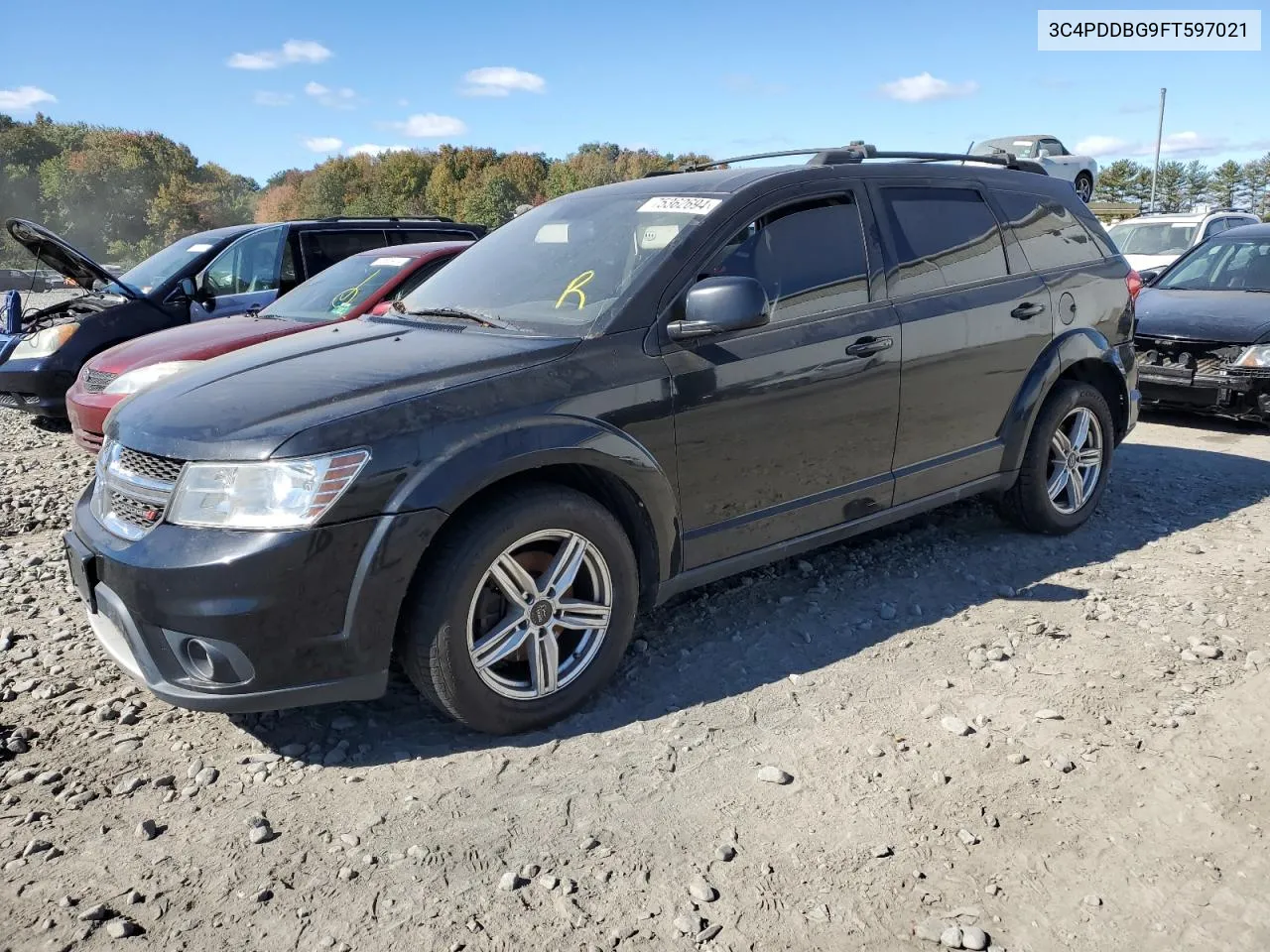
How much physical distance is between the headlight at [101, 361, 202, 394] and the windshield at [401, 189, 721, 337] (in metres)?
2.88

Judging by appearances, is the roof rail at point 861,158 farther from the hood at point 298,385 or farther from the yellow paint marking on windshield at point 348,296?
the yellow paint marking on windshield at point 348,296

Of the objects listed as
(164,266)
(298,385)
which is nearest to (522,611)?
(298,385)

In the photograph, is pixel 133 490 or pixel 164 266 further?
pixel 164 266

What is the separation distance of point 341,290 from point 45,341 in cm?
281

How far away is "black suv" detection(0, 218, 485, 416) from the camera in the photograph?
7949mm

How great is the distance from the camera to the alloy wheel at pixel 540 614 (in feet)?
10.3

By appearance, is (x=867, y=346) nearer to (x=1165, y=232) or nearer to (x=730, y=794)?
(x=730, y=794)

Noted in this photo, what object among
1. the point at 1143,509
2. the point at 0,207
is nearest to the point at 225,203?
the point at 0,207

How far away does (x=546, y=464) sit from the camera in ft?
10.4

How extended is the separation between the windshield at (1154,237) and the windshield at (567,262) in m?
11.9

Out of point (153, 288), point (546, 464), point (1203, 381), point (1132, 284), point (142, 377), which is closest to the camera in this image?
point (546, 464)

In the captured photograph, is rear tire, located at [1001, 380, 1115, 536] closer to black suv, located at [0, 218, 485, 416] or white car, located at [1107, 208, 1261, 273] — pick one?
black suv, located at [0, 218, 485, 416]

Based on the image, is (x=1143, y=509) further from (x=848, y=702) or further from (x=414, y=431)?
(x=414, y=431)

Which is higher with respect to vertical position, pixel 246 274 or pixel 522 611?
pixel 246 274
